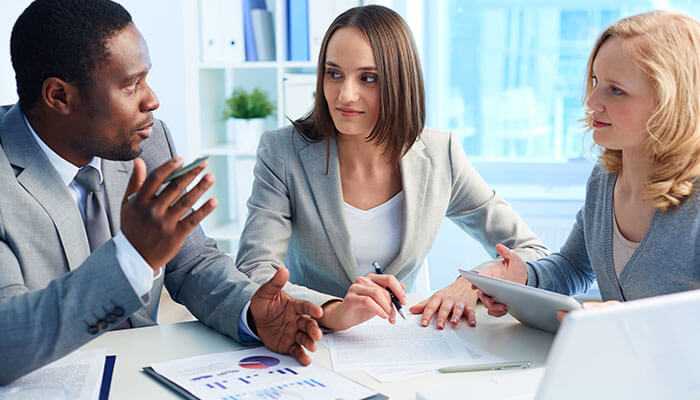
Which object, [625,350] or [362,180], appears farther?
[362,180]

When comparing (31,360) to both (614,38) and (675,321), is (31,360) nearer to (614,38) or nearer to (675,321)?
(675,321)

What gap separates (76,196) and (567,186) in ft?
8.45

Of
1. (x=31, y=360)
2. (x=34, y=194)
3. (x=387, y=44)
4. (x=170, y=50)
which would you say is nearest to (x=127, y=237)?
(x=31, y=360)

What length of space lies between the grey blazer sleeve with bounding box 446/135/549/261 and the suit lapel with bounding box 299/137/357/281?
0.33 meters

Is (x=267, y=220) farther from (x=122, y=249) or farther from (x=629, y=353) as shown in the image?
(x=629, y=353)

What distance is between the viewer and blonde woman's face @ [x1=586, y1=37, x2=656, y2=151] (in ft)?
4.97

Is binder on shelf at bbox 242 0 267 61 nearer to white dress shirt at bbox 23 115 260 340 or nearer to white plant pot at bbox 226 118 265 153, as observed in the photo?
white plant pot at bbox 226 118 265 153

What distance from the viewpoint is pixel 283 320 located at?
1.43 meters

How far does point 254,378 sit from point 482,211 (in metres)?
1.01

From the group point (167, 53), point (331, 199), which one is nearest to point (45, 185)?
point (331, 199)

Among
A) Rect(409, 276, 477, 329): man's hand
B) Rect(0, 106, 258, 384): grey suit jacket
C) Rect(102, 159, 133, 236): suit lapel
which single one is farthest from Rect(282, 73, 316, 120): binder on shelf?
Rect(409, 276, 477, 329): man's hand

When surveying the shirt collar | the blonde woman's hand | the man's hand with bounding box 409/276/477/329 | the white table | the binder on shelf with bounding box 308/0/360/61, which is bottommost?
the white table

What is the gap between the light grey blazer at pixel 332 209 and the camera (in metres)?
1.98

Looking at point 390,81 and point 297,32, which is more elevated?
point 297,32
